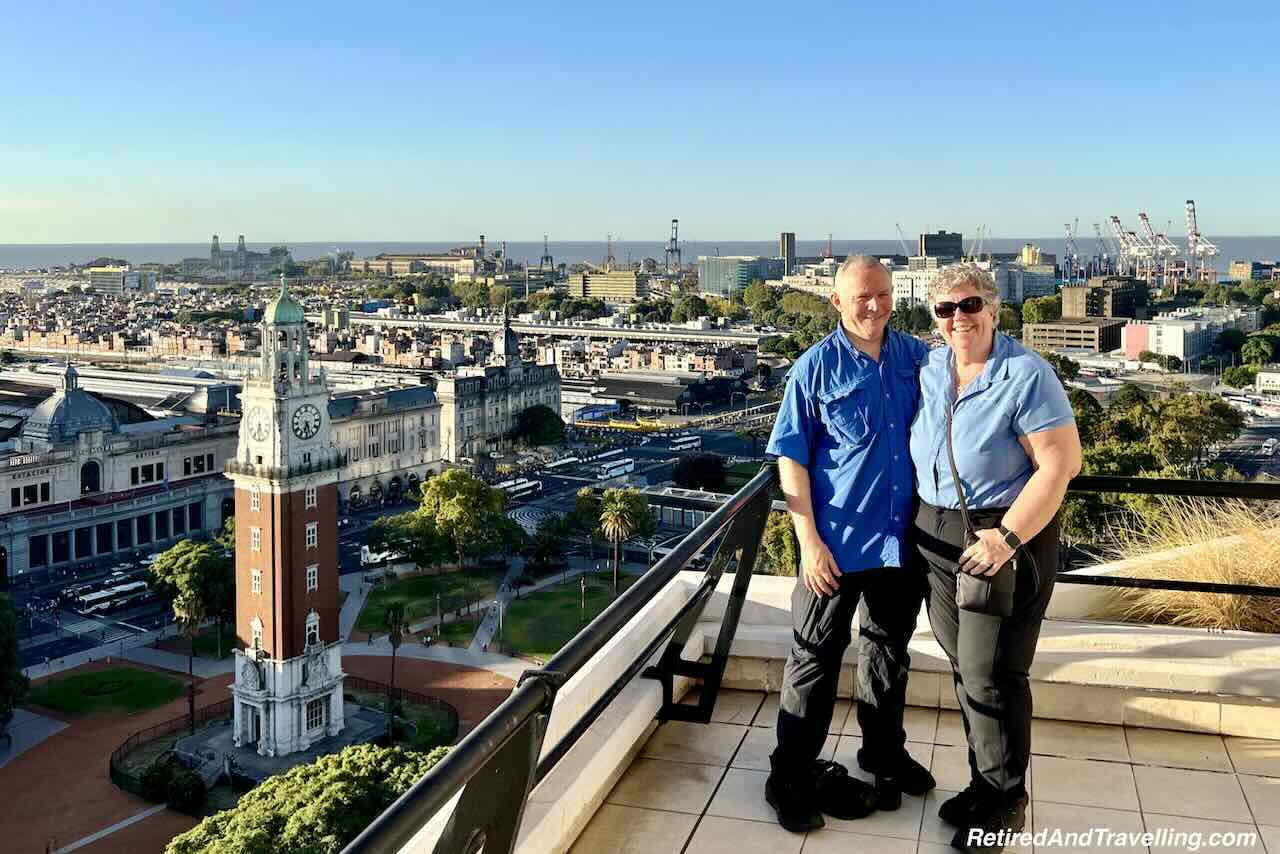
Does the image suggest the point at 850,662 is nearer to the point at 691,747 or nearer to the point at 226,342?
the point at 691,747

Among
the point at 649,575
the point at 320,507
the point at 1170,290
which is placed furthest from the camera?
the point at 1170,290

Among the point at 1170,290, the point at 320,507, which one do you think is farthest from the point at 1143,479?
the point at 1170,290

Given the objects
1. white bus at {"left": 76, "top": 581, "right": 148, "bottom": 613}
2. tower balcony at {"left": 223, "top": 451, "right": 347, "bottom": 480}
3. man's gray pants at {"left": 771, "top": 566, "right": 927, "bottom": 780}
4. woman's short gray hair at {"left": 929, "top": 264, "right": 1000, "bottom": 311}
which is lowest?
white bus at {"left": 76, "top": 581, "right": 148, "bottom": 613}

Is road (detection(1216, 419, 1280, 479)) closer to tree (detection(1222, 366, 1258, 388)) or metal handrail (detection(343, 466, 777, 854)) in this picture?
tree (detection(1222, 366, 1258, 388))

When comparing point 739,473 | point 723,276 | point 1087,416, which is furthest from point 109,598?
point 723,276

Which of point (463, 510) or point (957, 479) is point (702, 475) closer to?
point (463, 510)

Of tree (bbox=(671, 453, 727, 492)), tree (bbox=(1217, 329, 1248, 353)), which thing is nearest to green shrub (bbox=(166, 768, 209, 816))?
tree (bbox=(671, 453, 727, 492))

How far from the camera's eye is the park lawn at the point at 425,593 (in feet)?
80.3

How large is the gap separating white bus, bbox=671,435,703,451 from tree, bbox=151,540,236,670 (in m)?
22.8

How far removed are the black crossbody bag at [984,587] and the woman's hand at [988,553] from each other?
0.01 m

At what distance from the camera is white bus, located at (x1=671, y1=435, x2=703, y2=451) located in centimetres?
4495

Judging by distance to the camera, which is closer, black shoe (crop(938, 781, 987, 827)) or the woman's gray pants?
the woman's gray pants

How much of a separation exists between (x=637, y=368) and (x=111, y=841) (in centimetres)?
5084

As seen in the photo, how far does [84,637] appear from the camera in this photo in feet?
76.6
